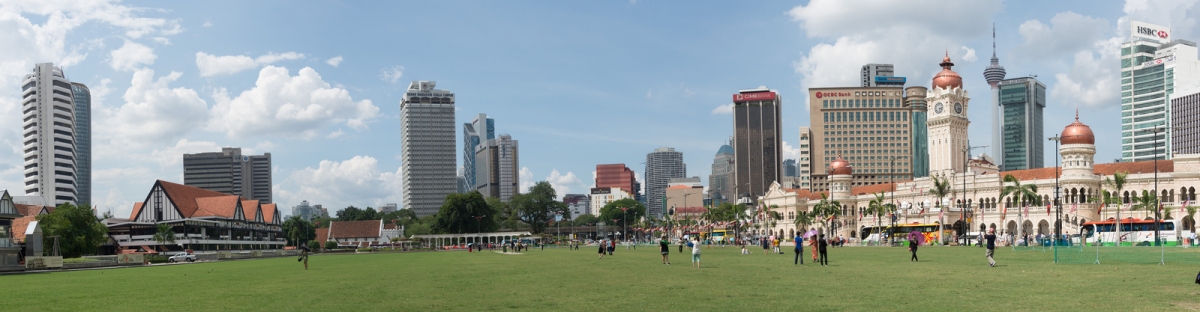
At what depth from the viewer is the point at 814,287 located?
21500 millimetres

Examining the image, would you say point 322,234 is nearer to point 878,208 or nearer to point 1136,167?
point 878,208

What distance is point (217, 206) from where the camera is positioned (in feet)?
374

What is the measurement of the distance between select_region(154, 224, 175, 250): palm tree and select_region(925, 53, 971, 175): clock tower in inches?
3765

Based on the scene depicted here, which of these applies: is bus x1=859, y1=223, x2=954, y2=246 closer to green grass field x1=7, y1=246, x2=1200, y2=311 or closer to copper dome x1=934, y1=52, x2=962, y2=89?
copper dome x1=934, y1=52, x2=962, y2=89

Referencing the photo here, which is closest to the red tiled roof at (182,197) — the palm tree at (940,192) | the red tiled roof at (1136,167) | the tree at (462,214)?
the tree at (462,214)

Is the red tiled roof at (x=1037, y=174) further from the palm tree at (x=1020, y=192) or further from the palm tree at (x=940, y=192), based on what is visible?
the palm tree at (x=940, y=192)

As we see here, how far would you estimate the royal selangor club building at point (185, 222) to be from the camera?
4134 inches

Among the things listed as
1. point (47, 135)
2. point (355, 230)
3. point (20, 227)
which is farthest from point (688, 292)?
point (47, 135)

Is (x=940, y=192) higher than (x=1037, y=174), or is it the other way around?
(x=1037, y=174)

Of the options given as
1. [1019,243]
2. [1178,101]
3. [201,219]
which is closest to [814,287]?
[1019,243]

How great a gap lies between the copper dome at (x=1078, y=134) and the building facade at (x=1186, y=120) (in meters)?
111

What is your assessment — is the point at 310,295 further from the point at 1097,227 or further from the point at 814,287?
the point at 1097,227

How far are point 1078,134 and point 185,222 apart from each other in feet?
326

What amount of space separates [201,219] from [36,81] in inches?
2810
